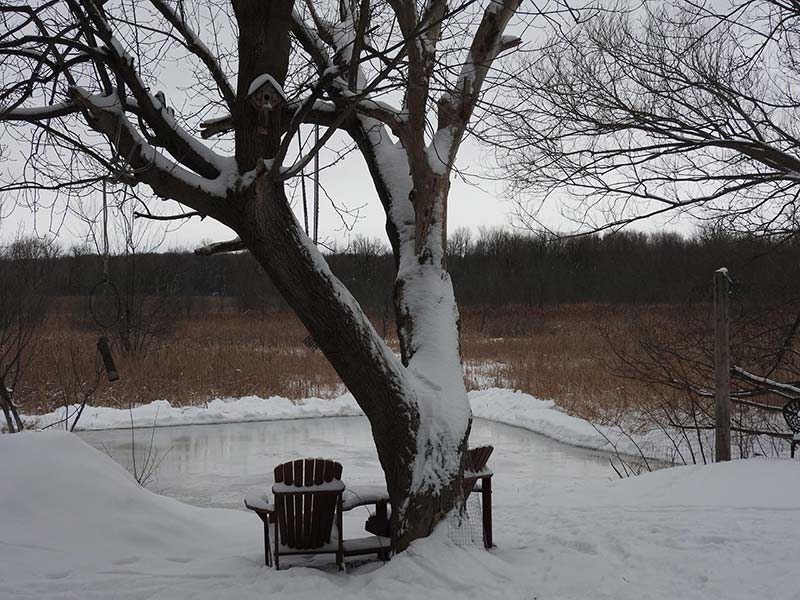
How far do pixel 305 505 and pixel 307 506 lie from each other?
2cm

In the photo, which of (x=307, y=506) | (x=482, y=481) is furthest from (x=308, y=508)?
(x=482, y=481)

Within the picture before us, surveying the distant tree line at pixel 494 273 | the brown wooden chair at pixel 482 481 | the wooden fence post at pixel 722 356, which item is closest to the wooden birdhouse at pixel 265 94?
the brown wooden chair at pixel 482 481

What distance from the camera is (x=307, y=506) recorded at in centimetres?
487

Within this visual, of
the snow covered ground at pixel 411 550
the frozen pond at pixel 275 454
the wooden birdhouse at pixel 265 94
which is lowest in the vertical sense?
the frozen pond at pixel 275 454

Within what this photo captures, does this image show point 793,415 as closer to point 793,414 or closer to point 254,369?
point 793,414

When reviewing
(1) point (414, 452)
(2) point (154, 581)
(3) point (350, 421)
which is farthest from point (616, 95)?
(3) point (350, 421)

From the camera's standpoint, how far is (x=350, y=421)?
1450cm

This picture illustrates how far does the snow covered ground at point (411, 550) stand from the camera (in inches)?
169

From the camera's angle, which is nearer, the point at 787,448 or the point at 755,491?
the point at 755,491

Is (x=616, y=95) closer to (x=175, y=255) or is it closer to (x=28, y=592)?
(x=28, y=592)

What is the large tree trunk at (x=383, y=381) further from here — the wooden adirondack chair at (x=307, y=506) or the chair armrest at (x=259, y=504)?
the chair armrest at (x=259, y=504)

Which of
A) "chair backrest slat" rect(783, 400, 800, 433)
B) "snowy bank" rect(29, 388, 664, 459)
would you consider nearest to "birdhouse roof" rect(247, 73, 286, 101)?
"chair backrest slat" rect(783, 400, 800, 433)

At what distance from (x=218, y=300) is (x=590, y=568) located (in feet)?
118

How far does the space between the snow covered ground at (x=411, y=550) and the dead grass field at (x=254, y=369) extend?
5.01 meters
